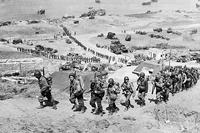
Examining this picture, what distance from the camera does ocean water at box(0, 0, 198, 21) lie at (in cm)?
9900

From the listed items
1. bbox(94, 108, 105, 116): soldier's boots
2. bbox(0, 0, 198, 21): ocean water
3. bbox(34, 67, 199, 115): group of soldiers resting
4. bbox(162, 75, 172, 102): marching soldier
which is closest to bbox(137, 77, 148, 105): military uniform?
bbox(34, 67, 199, 115): group of soldiers resting

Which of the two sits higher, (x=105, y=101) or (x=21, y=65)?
(x=105, y=101)

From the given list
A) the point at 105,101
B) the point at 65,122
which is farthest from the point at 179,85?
the point at 65,122

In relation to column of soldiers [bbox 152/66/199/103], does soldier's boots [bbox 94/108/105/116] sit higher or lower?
lower

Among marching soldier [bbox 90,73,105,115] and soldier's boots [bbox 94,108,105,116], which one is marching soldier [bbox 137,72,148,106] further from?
soldier's boots [bbox 94,108,105,116]

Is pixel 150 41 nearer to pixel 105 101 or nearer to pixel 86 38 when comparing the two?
pixel 86 38

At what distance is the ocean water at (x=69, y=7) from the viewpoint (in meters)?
99.0

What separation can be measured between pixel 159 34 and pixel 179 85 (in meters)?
52.0

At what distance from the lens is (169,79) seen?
17547 millimetres

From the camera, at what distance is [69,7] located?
106062 mm

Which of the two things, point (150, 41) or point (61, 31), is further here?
point (61, 31)

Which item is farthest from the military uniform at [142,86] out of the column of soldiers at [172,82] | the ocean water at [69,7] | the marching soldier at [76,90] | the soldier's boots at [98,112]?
the ocean water at [69,7]

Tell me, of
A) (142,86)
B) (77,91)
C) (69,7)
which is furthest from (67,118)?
(69,7)

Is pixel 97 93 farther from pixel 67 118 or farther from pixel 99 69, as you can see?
pixel 99 69
